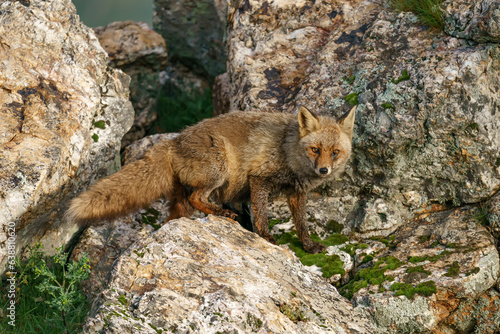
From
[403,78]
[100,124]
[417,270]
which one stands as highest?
[403,78]

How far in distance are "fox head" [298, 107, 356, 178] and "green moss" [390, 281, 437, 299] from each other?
1.60 m

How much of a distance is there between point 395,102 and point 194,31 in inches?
280

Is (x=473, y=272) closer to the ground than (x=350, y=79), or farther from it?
closer to the ground

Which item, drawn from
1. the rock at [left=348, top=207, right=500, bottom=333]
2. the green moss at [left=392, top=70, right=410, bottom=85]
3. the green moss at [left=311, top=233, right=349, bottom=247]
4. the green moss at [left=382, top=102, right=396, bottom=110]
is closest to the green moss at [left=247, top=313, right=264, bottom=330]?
the rock at [left=348, top=207, right=500, bottom=333]

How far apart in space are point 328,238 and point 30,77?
428cm

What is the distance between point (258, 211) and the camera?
6387 millimetres

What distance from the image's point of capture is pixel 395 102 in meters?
6.23

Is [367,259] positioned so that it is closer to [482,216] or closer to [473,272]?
[473,272]

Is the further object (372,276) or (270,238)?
(270,238)

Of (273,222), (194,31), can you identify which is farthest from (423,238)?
(194,31)

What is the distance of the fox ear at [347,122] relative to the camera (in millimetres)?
6273

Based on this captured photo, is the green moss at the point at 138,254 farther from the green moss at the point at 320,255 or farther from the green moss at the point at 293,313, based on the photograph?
the green moss at the point at 320,255

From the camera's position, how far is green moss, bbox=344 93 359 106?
263 inches

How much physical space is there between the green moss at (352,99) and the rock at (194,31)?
5.49 meters
